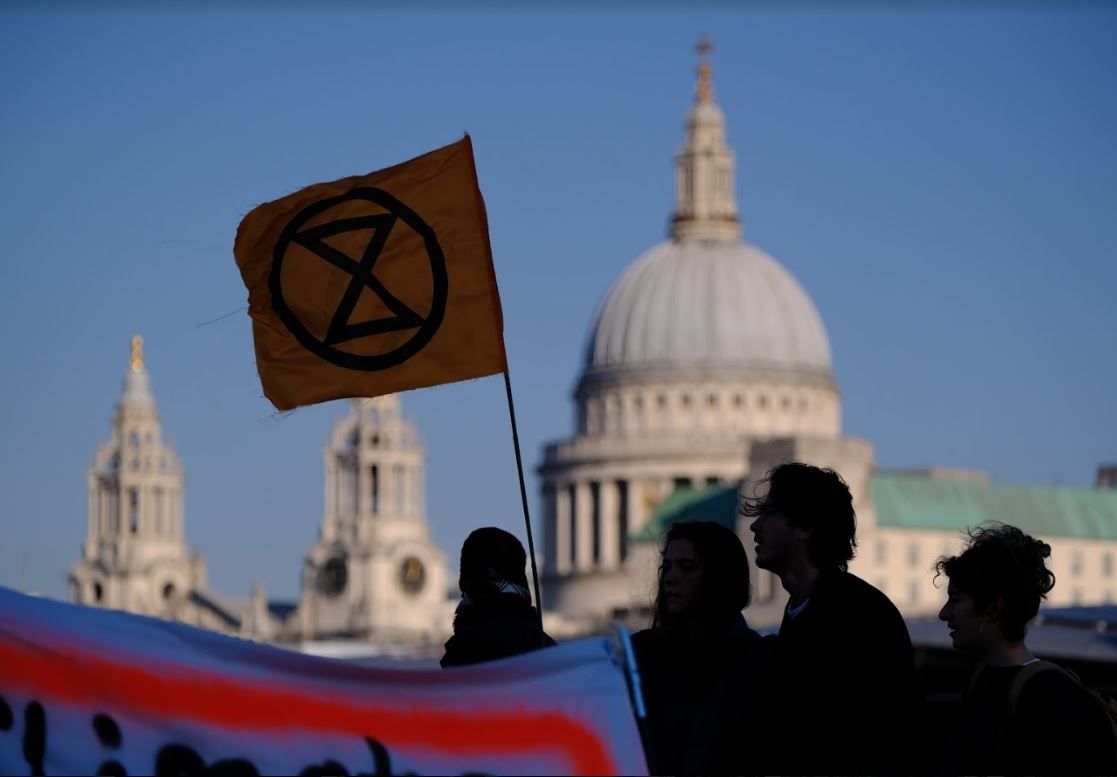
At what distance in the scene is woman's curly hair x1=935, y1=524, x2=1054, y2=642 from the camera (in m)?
11.2

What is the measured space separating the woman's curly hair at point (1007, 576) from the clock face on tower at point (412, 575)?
15991 cm

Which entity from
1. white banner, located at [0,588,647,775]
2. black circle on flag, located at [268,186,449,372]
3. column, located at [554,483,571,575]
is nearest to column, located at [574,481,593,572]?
column, located at [554,483,571,575]

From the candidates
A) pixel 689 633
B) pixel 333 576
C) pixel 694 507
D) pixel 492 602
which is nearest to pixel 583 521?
pixel 333 576

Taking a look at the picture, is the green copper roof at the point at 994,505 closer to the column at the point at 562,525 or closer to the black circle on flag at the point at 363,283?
the column at the point at 562,525

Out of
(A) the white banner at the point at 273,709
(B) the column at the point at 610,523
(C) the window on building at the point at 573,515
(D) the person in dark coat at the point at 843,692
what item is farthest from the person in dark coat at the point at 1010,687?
(C) the window on building at the point at 573,515

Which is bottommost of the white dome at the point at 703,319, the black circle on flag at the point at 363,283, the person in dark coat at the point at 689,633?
the person in dark coat at the point at 689,633

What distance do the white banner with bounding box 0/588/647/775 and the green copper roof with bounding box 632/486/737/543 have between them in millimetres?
133849

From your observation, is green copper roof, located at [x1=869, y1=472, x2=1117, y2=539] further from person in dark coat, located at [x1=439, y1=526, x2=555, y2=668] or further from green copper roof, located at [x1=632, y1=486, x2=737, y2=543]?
person in dark coat, located at [x1=439, y1=526, x2=555, y2=668]

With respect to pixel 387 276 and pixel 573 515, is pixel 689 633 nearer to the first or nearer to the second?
pixel 387 276

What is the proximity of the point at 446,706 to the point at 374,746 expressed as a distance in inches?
10.5

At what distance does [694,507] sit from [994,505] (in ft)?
47.9

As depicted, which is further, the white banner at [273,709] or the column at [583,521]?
the column at [583,521]

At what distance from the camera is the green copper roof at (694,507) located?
149250 mm

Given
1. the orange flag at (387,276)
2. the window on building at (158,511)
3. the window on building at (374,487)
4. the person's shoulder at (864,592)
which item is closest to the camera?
the person's shoulder at (864,592)
